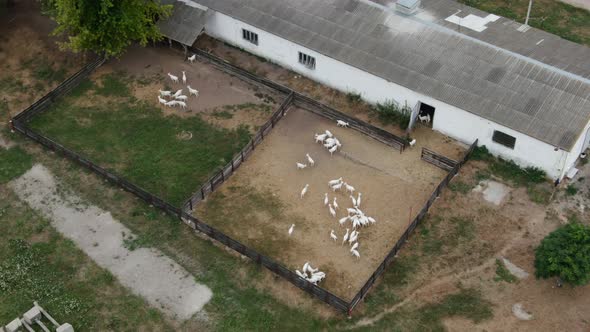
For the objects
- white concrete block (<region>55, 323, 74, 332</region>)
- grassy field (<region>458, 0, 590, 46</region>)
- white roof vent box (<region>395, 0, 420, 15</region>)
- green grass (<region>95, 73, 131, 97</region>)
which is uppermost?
white roof vent box (<region>395, 0, 420, 15</region>)

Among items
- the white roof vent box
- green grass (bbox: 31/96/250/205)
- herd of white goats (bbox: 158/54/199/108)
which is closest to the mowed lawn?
green grass (bbox: 31/96/250/205)

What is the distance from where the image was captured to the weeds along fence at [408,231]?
117ft

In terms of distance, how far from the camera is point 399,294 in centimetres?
3603

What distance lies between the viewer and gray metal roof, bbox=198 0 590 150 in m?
41.8

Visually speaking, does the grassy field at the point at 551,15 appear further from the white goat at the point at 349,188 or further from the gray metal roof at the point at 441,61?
the white goat at the point at 349,188

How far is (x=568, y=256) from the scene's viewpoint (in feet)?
111

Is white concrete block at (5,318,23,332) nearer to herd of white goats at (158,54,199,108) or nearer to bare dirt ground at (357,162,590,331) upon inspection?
bare dirt ground at (357,162,590,331)

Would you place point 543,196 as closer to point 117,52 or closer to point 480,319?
point 480,319

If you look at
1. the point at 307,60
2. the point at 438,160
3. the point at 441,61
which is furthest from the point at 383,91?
the point at 307,60

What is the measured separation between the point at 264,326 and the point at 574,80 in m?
25.7

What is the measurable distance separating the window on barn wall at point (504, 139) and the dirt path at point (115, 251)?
2127 centimetres

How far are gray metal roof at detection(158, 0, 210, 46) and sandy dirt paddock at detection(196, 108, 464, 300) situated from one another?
448 inches

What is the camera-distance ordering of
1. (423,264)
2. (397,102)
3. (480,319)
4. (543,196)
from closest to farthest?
(480,319) → (423,264) → (543,196) → (397,102)


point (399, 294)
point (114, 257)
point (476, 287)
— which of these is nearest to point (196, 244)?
point (114, 257)
